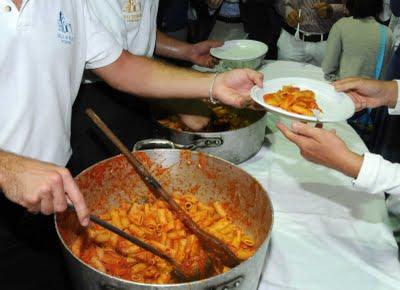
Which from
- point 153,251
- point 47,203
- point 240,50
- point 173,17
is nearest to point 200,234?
point 153,251

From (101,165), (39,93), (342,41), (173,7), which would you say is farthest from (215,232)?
(342,41)

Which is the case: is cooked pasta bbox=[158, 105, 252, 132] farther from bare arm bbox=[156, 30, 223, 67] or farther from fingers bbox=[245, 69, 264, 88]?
bare arm bbox=[156, 30, 223, 67]

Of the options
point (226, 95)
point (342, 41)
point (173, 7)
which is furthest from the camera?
point (342, 41)

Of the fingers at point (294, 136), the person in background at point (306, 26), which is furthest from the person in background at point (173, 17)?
the fingers at point (294, 136)

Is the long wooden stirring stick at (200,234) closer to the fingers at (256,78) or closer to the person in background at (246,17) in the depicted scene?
the fingers at (256,78)

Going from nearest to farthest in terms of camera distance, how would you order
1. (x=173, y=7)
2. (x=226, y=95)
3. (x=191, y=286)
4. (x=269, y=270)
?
(x=191, y=286) < (x=269, y=270) < (x=226, y=95) < (x=173, y=7)

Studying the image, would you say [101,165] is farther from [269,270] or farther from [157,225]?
[269,270]

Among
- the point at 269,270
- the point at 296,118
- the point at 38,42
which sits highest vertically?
the point at 38,42

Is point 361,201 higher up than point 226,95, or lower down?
lower down

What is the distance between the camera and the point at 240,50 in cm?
202

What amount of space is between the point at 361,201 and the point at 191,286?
2.37 ft

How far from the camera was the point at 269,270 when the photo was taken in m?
1.00

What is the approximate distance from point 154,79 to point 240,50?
75 centimetres

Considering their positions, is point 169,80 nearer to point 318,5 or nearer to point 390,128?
point 390,128
